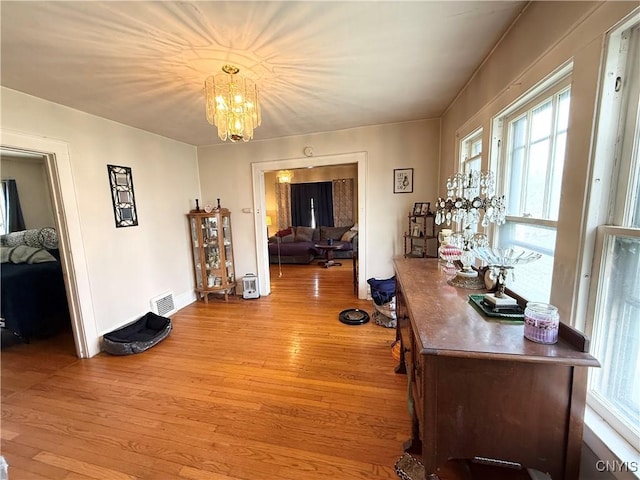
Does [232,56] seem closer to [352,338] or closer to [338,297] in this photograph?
[352,338]

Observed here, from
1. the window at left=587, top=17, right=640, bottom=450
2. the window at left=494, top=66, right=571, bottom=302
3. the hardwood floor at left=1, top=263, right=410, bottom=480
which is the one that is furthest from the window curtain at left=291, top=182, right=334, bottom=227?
the window at left=587, top=17, right=640, bottom=450

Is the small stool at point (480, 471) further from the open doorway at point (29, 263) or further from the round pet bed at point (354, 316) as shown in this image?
the open doorway at point (29, 263)

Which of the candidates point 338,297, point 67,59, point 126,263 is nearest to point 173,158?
point 126,263

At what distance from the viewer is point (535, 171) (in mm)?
1482

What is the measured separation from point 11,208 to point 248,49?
543 cm

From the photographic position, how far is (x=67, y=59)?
1.68m

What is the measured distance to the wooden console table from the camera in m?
0.84

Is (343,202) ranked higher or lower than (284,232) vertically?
higher

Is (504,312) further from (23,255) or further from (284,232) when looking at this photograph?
(284,232)

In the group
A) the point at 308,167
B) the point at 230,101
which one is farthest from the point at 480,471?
the point at 308,167

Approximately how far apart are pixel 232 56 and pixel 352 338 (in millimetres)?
2650

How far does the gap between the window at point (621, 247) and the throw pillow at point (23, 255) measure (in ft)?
17.4

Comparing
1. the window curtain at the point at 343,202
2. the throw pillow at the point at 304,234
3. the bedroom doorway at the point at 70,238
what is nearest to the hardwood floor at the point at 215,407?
the bedroom doorway at the point at 70,238

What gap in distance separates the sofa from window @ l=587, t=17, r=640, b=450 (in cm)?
483
